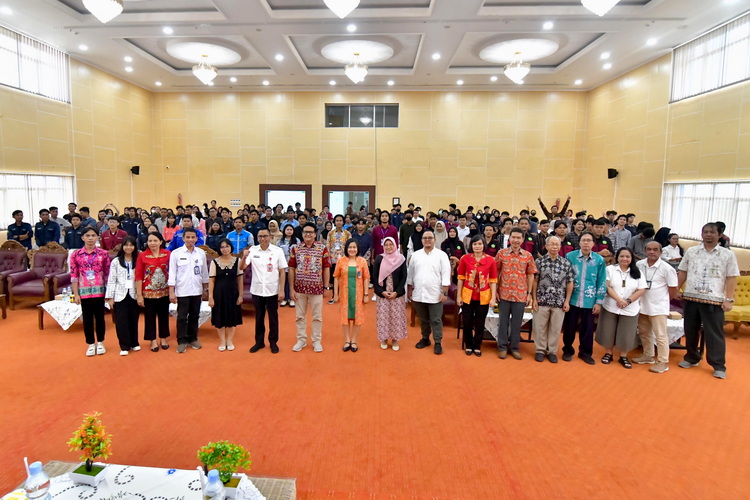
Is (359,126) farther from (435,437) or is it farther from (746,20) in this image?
(435,437)

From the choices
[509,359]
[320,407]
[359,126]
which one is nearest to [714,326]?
[509,359]

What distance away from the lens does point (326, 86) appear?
47.8 ft

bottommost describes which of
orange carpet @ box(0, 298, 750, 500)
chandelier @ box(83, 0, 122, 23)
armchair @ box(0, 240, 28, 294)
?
orange carpet @ box(0, 298, 750, 500)

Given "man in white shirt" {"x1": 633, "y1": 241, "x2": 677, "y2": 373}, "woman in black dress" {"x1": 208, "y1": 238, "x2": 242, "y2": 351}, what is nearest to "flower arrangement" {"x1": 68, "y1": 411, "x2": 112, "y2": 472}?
"woman in black dress" {"x1": 208, "y1": 238, "x2": 242, "y2": 351}

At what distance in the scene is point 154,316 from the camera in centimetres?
541

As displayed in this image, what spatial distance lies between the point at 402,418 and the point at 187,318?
132 inches

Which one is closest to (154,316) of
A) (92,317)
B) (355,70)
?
(92,317)

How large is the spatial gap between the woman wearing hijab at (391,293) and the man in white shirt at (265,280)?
52.9 inches

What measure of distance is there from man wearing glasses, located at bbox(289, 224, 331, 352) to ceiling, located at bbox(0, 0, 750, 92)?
228 inches

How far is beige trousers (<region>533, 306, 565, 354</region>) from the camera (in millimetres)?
5234

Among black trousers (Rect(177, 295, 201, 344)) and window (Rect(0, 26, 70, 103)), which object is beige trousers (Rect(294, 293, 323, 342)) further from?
window (Rect(0, 26, 70, 103))

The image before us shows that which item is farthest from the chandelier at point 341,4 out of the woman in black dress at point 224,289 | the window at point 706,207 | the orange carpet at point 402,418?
the window at point 706,207

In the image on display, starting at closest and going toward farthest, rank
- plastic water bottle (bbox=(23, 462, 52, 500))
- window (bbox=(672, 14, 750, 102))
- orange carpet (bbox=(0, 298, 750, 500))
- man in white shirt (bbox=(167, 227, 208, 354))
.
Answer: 1. plastic water bottle (bbox=(23, 462, 52, 500))
2. orange carpet (bbox=(0, 298, 750, 500))
3. man in white shirt (bbox=(167, 227, 208, 354))
4. window (bbox=(672, 14, 750, 102))

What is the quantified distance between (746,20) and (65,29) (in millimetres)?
15190
